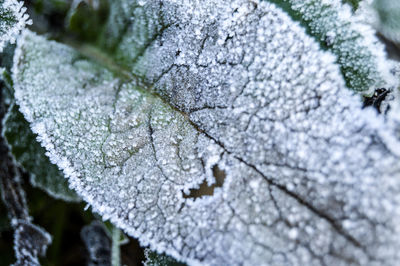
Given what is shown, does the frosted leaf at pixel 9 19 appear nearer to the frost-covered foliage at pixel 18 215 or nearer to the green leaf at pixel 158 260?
the frost-covered foliage at pixel 18 215

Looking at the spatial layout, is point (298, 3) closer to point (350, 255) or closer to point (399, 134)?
point (399, 134)

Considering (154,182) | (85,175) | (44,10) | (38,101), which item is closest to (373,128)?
(154,182)

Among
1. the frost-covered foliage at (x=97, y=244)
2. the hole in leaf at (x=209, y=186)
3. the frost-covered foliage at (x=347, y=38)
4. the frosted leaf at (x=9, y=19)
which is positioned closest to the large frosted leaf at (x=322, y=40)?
the frost-covered foliage at (x=347, y=38)

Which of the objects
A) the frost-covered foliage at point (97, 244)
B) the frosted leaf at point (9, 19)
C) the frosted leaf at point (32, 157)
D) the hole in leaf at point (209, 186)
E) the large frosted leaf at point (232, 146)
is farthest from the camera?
the frost-covered foliage at point (97, 244)

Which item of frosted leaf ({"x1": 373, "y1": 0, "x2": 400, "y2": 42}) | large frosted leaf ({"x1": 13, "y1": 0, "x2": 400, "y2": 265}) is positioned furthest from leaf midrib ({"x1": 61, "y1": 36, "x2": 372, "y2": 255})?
frosted leaf ({"x1": 373, "y1": 0, "x2": 400, "y2": 42})

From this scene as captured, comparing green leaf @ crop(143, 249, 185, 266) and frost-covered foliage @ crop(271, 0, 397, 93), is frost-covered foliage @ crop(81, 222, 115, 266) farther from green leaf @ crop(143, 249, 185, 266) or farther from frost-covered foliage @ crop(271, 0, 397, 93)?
frost-covered foliage @ crop(271, 0, 397, 93)

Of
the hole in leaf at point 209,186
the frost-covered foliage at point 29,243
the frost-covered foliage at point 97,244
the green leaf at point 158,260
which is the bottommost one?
the frost-covered foliage at point 29,243

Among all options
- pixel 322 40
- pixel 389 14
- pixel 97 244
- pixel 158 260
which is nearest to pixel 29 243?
pixel 97 244
